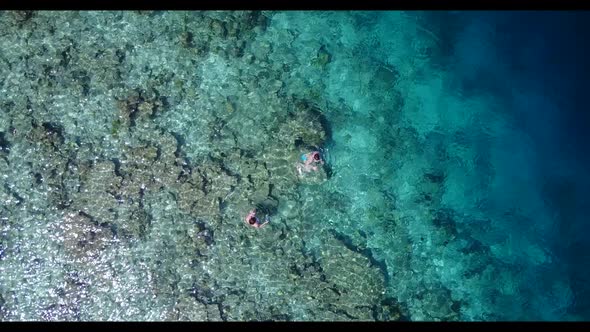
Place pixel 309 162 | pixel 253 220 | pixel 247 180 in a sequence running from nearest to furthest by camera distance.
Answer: pixel 253 220, pixel 247 180, pixel 309 162

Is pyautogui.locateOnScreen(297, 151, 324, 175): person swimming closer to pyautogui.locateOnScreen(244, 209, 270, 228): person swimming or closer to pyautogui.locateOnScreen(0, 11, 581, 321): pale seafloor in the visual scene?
pyautogui.locateOnScreen(0, 11, 581, 321): pale seafloor

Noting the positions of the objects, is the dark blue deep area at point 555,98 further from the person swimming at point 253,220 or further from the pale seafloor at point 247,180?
the person swimming at point 253,220

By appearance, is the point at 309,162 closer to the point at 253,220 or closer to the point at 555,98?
the point at 253,220

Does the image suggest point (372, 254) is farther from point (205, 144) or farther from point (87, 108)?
point (87, 108)

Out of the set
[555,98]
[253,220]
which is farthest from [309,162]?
[555,98]

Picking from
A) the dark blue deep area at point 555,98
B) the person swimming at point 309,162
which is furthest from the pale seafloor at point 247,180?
the dark blue deep area at point 555,98

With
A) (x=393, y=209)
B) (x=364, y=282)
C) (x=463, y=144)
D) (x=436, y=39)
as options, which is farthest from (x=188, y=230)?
(x=436, y=39)
